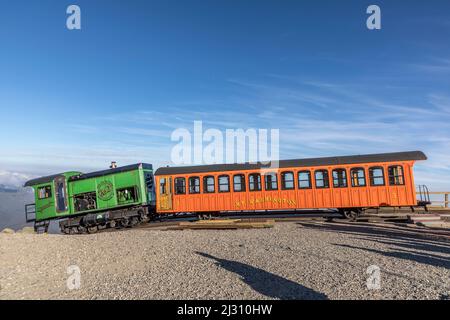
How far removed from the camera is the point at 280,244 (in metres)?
10.6

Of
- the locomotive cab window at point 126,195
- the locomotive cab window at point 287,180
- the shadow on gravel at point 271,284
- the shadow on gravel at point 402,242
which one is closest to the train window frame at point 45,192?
the locomotive cab window at point 126,195

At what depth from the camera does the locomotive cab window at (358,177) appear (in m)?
15.5

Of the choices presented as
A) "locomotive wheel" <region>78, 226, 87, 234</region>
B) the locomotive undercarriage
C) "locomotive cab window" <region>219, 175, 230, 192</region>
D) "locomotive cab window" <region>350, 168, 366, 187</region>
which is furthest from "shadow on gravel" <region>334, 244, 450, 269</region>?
"locomotive wheel" <region>78, 226, 87, 234</region>

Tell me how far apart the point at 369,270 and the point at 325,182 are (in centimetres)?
898

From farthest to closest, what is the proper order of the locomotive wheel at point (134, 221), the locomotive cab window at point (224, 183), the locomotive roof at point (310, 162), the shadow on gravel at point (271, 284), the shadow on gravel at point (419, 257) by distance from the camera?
the locomotive wheel at point (134, 221) < the locomotive cab window at point (224, 183) < the locomotive roof at point (310, 162) < the shadow on gravel at point (419, 257) < the shadow on gravel at point (271, 284)

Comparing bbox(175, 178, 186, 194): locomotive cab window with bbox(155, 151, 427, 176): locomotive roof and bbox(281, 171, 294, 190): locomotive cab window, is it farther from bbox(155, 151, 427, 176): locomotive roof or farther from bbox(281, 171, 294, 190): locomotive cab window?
bbox(281, 171, 294, 190): locomotive cab window

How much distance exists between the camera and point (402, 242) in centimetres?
1051

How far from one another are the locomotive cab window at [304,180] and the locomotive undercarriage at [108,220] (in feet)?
30.4

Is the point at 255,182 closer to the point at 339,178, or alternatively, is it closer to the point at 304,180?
the point at 304,180

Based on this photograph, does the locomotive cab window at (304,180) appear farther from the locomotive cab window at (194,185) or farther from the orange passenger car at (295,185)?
the locomotive cab window at (194,185)

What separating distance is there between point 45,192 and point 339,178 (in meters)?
18.2

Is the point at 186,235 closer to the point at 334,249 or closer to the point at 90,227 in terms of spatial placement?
the point at 334,249

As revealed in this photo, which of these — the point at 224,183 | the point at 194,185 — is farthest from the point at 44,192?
the point at 224,183
